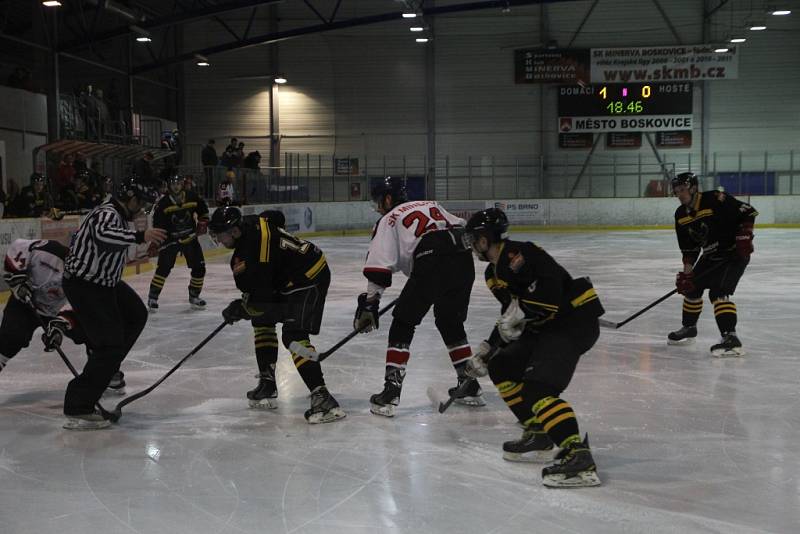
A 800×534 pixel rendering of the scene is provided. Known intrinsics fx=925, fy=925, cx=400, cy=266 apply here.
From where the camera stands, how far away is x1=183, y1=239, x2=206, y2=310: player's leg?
9.27 meters

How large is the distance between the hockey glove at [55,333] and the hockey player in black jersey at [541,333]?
2287 mm

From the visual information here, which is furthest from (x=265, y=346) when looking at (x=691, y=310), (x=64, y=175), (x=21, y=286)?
(x=64, y=175)

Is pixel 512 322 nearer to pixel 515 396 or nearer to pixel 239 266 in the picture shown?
pixel 515 396

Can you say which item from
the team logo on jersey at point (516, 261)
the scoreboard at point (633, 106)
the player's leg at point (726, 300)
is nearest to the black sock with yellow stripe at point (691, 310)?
the player's leg at point (726, 300)

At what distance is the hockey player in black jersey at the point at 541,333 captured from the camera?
3572 millimetres

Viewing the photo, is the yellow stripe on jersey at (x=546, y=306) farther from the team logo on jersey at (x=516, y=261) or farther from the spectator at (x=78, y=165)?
the spectator at (x=78, y=165)

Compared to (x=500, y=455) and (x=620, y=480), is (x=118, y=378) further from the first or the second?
(x=620, y=480)

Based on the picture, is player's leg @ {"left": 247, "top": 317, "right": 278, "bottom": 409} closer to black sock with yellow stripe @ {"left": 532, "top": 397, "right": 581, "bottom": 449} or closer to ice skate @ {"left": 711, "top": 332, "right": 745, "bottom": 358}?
black sock with yellow stripe @ {"left": 532, "top": 397, "right": 581, "bottom": 449}

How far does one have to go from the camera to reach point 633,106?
79.6 ft

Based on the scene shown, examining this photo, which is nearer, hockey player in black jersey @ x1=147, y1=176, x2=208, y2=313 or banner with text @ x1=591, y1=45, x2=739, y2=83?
hockey player in black jersey @ x1=147, y1=176, x2=208, y2=313

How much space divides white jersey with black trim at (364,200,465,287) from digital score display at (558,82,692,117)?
20.5 m

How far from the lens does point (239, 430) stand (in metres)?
4.61

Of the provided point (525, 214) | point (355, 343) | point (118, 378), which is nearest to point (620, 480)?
point (118, 378)

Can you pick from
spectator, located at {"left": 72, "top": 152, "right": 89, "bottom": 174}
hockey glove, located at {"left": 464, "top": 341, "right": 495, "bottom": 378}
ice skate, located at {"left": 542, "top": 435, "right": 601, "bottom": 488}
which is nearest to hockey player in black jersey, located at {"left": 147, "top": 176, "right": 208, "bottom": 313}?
hockey glove, located at {"left": 464, "top": 341, "right": 495, "bottom": 378}
